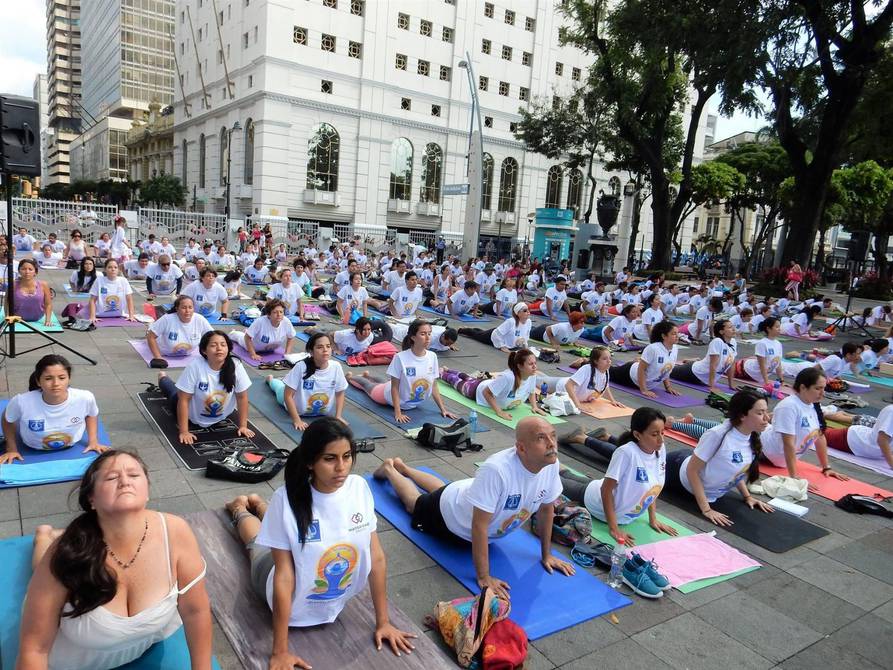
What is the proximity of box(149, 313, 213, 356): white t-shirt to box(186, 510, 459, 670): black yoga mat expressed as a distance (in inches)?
209

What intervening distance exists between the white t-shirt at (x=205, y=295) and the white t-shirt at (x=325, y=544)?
361 inches

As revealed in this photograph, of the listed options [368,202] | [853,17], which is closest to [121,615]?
[853,17]

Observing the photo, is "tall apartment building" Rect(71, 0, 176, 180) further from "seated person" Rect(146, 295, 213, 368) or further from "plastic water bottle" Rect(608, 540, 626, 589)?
"plastic water bottle" Rect(608, 540, 626, 589)

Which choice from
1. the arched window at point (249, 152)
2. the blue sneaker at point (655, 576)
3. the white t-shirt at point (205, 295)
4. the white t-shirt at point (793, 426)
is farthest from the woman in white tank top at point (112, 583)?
the arched window at point (249, 152)

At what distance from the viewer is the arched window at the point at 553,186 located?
45188 millimetres

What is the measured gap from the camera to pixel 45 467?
472cm

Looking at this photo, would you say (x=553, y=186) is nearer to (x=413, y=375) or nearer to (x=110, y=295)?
(x=110, y=295)

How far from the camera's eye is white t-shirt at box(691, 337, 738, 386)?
9.52 meters

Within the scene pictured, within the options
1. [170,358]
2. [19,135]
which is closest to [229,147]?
[170,358]

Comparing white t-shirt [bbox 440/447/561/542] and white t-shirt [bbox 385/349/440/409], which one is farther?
white t-shirt [bbox 385/349/440/409]

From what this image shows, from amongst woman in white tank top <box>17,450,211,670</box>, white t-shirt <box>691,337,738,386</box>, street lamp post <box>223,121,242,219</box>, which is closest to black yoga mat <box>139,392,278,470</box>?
woman in white tank top <box>17,450,211,670</box>

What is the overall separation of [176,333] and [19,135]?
2883 millimetres

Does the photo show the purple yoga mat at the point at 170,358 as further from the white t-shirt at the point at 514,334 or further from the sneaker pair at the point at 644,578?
the sneaker pair at the point at 644,578

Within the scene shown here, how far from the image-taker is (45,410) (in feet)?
15.8
